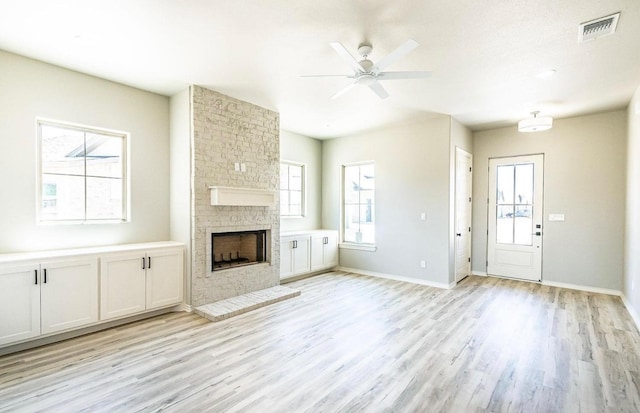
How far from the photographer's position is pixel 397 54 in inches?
105

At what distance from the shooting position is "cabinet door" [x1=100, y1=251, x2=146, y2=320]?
350 cm

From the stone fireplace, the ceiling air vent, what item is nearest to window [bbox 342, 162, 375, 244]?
the stone fireplace

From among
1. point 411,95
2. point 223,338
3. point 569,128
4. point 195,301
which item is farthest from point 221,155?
point 569,128

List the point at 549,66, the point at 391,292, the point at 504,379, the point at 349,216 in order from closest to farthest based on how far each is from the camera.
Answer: the point at 504,379, the point at 549,66, the point at 391,292, the point at 349,216

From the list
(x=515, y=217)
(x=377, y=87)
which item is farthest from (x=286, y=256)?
(x=515, y=217)

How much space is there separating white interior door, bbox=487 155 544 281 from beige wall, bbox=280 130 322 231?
3502 mm

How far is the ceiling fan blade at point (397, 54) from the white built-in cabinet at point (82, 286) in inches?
128

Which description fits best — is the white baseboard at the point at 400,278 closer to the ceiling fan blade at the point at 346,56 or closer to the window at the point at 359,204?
the window at the point at 359,204

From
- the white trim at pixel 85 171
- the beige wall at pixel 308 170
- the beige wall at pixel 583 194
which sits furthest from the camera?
the beige wall at pixel 308 170

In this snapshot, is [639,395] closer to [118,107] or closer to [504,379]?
[504,379]

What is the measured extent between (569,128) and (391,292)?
13.5 ft

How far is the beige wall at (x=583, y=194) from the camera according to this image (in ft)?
16.4

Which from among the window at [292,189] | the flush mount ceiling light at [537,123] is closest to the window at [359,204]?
the window at [292,189]

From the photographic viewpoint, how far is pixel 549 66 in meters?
3.40
